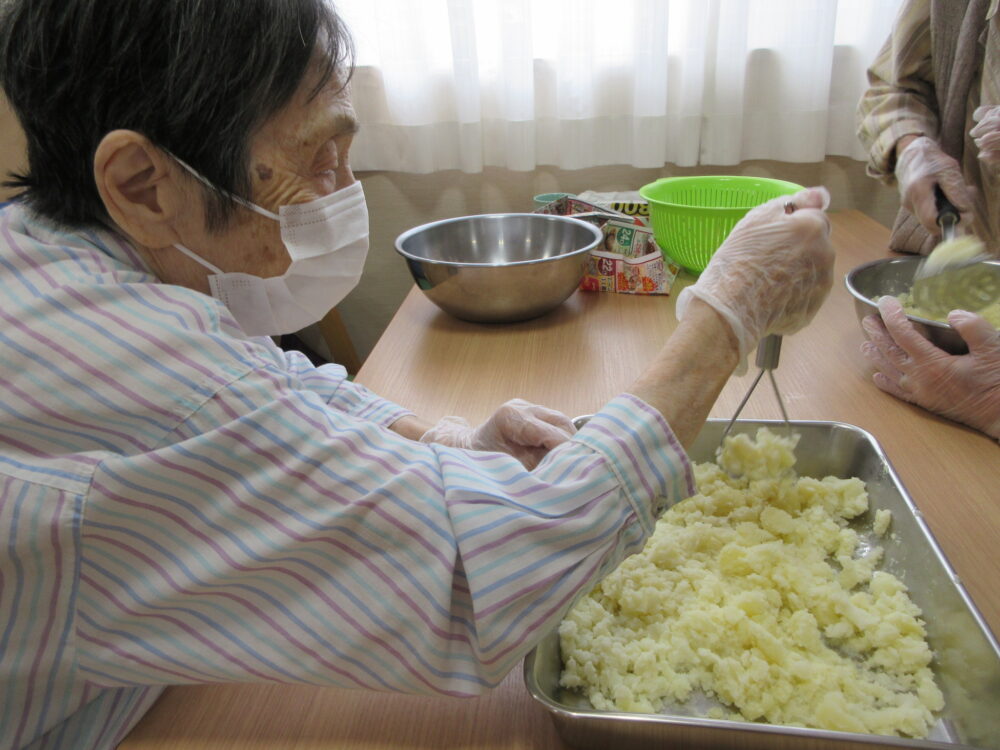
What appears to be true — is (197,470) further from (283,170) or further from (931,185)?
(931,185)

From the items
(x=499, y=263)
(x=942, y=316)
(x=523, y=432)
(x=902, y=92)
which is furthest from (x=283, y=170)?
(x=902, y=92)

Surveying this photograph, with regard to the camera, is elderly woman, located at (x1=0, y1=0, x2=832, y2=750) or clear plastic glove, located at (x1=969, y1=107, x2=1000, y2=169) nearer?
elderly woman, located at (x1=0, y1=0, x2=832, y2=750)

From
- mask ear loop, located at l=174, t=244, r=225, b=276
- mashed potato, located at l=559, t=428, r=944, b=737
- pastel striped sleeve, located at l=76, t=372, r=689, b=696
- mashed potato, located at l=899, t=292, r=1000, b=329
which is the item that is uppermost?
mask ear loop, located at l=174, t=244, r=225, b=276

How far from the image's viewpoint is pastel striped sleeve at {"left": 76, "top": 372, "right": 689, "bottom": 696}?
0.59 m

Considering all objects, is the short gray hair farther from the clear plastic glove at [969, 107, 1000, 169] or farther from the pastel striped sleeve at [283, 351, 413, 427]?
the clear plastic glove at [969, 107, 1000, 169]

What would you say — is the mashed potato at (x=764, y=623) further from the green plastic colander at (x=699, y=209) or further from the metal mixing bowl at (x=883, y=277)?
the green plastic colander at (x=699, y=209)

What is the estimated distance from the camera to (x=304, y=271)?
908 mm

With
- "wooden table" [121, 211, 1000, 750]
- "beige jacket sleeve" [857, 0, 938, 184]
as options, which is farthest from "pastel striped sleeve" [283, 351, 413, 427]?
"beige jacket sleeve" [857, 0, 938, 184]

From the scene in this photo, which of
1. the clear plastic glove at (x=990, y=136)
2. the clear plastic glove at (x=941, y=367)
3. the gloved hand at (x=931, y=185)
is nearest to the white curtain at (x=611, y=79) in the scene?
the gloved hand at (x=931, y=185)

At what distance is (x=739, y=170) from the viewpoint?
7.47 feet

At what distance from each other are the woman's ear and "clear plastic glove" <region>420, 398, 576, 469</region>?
20.2 inches

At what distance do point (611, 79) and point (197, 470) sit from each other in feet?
6.39

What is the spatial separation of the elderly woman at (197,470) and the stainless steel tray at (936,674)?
0.10m

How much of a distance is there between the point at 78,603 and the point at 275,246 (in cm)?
46
